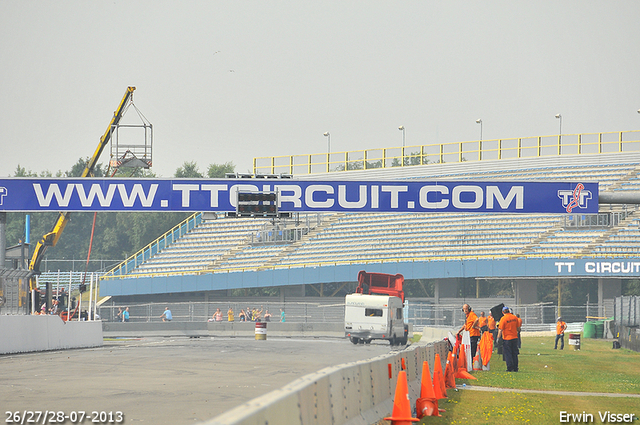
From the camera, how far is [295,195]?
2544 cm

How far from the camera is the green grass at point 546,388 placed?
11961 mm

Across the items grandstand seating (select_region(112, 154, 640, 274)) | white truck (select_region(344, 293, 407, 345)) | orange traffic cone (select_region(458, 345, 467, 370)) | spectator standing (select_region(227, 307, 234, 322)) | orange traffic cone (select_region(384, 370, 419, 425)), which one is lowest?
spectator standing (select_region(227, 307, 234, 322))

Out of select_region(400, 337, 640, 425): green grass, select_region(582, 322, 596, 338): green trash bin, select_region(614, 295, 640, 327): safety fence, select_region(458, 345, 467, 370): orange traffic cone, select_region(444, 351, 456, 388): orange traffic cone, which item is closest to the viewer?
select_region(400, 337, 640, 425): green grass

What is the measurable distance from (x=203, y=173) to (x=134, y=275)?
1688 inches

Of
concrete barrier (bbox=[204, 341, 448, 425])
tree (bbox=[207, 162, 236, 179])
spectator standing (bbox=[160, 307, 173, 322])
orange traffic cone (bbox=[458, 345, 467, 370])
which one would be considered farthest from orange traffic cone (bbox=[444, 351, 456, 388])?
tree (bbox=[207, 162, 236, 179])

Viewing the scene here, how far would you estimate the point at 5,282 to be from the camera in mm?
24266

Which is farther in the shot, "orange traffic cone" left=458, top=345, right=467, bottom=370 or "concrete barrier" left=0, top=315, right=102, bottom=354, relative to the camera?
"concrete barrier" left=0, top=315, right=102, bottom=354

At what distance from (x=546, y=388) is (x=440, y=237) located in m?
37.2

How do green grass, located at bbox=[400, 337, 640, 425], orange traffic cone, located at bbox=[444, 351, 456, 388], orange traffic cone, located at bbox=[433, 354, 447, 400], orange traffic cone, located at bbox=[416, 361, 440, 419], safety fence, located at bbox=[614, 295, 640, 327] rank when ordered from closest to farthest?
orange traffic cone, located at bbox=[416, 361, 440, 419] < green grass, located at bbox=[400, 337, 640, 425] < orange traffic cone, located at bbox=[433, 354, 447, 400] < orange traffic cone, located at bbox=[444, 351, 456, 388] < safety fence, located at bbox=[614, 295, 640, 327]

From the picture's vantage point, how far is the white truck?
113 ft

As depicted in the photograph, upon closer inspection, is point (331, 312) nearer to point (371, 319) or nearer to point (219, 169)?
point (371, 319)

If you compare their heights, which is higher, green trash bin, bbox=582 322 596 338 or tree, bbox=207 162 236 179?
tree, bbox=207 162 236 179

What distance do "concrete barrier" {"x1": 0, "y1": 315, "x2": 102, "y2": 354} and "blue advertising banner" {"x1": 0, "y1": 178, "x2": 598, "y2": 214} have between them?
3447mm

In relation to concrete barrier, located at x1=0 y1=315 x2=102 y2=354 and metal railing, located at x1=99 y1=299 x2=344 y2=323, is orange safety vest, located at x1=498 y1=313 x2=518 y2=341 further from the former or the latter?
metal railing, located at x1=99 y1=299 x2=344 y2=323
